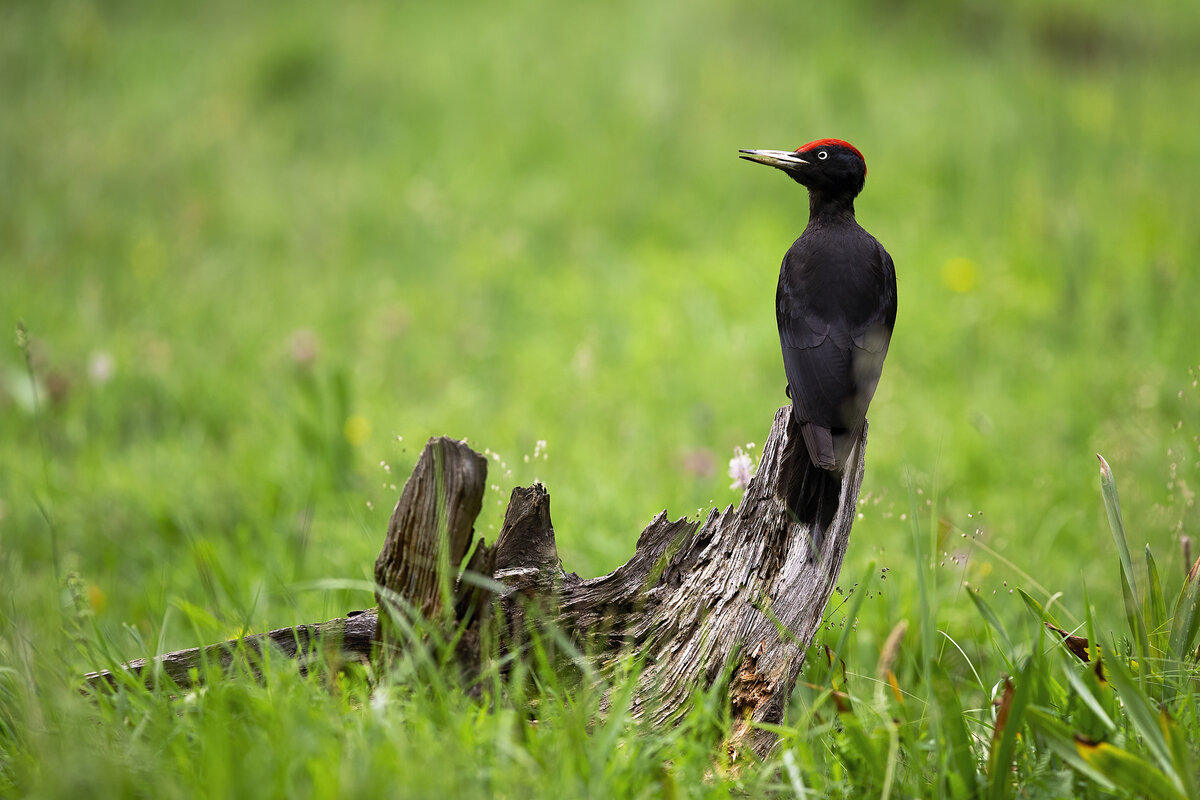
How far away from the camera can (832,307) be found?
2.42 m

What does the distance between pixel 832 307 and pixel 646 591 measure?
3.05ft

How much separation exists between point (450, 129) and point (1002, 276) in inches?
161

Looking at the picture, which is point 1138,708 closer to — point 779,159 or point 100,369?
point 779,159

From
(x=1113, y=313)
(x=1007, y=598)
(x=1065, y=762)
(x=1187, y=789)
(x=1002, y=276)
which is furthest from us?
(x=1002, y=276)

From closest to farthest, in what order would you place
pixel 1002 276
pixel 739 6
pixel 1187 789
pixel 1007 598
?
pixel 1187 789 → pixel 1007 598 → pixel 1002 276 → pixel 739 6

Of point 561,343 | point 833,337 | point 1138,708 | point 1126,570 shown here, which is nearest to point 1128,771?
point 1138,708

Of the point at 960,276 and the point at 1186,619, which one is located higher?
the point at 960,276

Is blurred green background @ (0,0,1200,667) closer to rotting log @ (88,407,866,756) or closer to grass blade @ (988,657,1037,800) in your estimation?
rotting log @ (88,407,866,756)

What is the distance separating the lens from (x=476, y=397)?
4.52 meters

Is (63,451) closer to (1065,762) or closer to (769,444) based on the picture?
(769,444)

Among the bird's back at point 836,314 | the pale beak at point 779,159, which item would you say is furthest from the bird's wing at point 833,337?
the pale beak at point 779,159

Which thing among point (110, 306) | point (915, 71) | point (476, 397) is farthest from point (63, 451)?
point (915, 71)

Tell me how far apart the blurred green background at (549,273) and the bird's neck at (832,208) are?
2.25 ft

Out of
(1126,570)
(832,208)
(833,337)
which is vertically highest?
(832,208)
